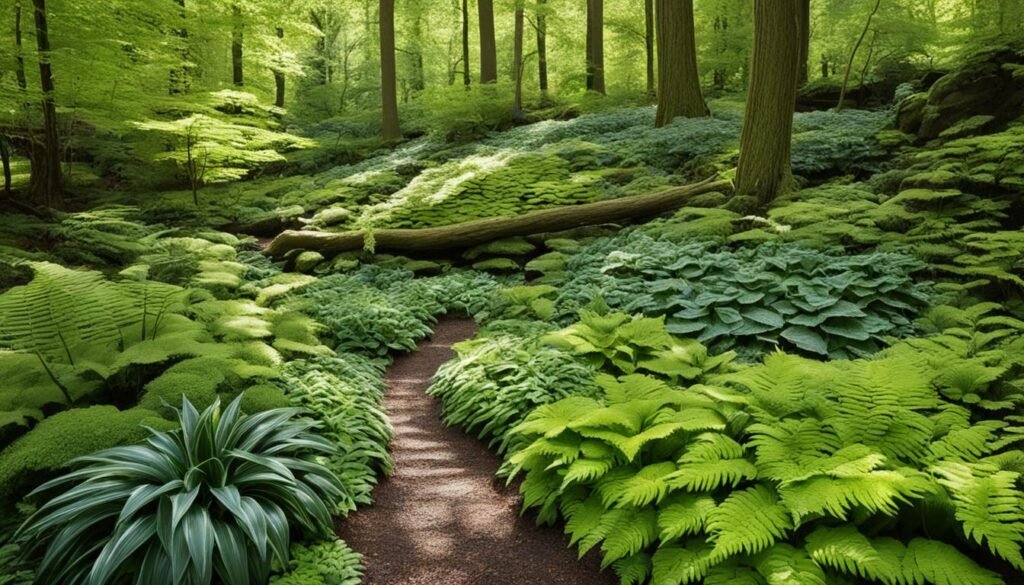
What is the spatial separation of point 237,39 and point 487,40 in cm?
732

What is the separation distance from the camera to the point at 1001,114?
8867 millimetres

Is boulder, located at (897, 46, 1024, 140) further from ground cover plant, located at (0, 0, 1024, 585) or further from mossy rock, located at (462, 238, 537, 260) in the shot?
mossy rock, located at (462, 238, 537, 260)

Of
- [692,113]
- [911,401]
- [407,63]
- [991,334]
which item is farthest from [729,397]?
[407,63]

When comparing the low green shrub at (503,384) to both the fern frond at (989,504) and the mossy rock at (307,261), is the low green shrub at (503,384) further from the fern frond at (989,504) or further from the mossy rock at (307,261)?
the mossy rock at (307,261)

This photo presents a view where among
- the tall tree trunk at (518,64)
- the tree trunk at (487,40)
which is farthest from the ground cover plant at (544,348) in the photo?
the tree trunk at (487,40)

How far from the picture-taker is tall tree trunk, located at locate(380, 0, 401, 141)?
17.9 m

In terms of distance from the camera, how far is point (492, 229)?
10.1m

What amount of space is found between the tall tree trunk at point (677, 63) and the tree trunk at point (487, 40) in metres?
6.88

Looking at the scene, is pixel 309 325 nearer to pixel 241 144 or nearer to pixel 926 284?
pixel 926 284

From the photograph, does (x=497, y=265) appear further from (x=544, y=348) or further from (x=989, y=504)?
(x=989, y=504)

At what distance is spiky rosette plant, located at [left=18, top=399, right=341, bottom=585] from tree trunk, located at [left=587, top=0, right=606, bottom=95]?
18.9 m

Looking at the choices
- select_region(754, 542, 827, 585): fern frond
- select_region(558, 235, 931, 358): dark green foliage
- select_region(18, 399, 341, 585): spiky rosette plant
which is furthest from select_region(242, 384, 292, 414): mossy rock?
select_region(558, 235, 931, 358): dark green foliage

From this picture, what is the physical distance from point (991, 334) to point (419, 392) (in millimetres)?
4727

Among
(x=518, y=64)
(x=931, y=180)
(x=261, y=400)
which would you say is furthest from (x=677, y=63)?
(x=261, y=400)
